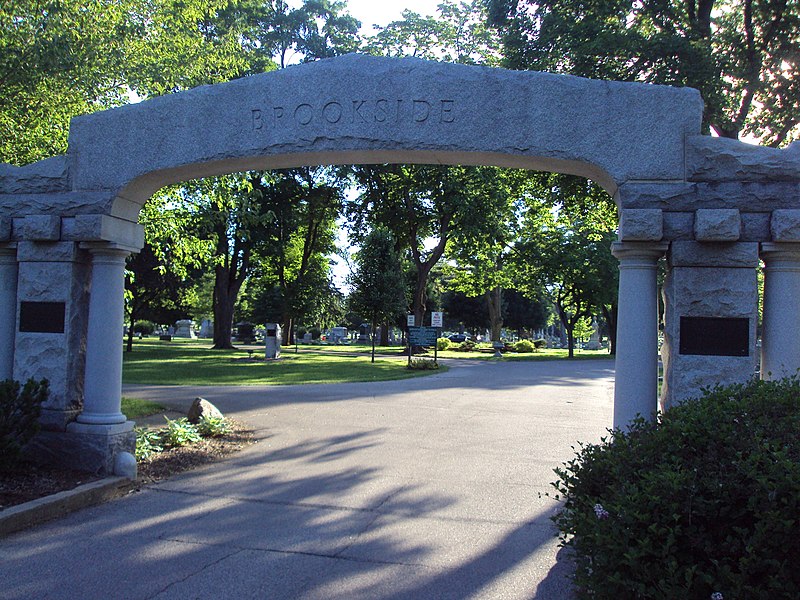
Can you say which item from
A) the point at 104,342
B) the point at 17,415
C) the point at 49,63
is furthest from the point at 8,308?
the point at 49,63

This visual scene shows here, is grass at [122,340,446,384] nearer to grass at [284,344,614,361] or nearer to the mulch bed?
the mulch bed

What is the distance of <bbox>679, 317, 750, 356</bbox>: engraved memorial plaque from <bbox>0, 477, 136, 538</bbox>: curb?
534 cm

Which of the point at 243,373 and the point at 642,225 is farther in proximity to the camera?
the point at 243,373

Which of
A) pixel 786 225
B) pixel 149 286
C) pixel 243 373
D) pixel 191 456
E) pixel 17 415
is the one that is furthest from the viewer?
pixel 149 286

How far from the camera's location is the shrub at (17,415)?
5.91m

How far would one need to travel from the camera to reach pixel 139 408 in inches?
456

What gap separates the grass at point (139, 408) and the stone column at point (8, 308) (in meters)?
3.79

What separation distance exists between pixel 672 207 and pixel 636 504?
3.36 meters

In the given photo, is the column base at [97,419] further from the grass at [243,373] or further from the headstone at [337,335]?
the headstone at [337,335]

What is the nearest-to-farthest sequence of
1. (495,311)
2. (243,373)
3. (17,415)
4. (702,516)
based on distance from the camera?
(702,516)
(17,415)
(243,373)
(495,311)

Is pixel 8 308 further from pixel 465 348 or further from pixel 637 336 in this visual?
pixel 465 348

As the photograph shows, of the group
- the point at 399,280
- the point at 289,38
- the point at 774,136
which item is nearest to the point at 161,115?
the point at 774,136

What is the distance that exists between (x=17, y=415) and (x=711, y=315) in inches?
246

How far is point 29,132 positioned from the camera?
1020cm
